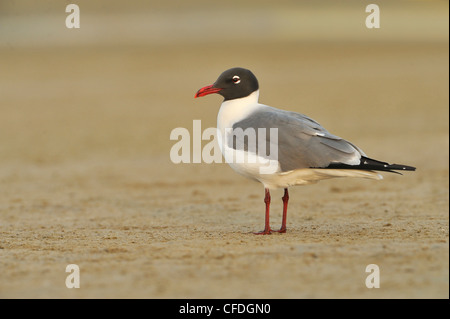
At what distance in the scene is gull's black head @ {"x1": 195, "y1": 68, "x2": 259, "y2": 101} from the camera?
654 centimetres

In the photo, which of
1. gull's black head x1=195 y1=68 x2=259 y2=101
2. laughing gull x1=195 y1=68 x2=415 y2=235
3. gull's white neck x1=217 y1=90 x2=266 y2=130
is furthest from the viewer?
gull's black head x1=195 y1=68 x2=259 y2=101

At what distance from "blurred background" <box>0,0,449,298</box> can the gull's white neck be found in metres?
1.01

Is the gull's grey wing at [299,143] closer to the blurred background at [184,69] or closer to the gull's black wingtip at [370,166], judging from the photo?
the gull's black wingtip at [370,166]

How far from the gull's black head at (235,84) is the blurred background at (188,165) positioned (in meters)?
1.30

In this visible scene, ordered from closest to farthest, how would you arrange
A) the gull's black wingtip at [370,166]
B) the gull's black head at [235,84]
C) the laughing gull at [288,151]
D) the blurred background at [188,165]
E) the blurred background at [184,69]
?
the blurred background at [188,165] < the gull's black wingtip at [370,166] < the laughing gull at [288,151] < the gull's black head at [235,84] < the blurred background at [184,69]

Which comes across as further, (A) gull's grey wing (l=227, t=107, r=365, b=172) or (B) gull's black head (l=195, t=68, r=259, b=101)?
(B) gull's black head (l=195, t=68, r=259, b=101)

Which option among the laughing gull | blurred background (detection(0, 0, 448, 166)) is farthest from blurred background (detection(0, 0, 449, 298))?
the laughing gull

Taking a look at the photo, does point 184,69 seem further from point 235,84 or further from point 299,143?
point 299,143

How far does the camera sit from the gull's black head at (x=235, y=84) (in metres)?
6.54

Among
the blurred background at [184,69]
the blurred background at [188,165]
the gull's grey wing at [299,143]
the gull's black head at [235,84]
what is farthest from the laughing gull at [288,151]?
the blurred background at [184,69]

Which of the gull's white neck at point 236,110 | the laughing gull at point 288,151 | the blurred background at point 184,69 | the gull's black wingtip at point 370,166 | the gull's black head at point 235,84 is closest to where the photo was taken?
the gull's black wingtip at point 370,166

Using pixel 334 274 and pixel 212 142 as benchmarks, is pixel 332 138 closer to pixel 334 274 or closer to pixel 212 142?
pixel 334 274

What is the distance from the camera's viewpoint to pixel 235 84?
21.5 feet

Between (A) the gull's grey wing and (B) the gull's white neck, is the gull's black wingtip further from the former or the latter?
(B) the gull's white neck
